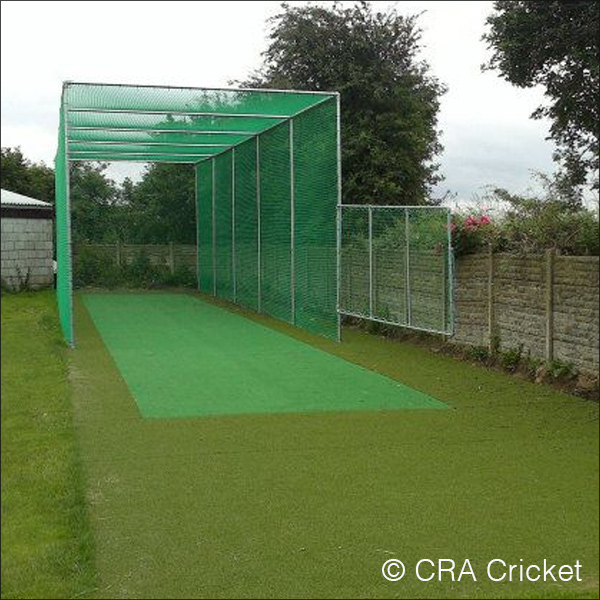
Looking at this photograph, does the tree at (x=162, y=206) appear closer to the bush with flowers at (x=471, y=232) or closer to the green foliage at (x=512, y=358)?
the bush with flowers at (x=471, y=232)

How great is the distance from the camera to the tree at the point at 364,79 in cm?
1479

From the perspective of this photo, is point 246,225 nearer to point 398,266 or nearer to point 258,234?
point 258,234

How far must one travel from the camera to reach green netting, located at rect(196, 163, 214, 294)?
17.5m

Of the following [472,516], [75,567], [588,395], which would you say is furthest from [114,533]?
[588,395]

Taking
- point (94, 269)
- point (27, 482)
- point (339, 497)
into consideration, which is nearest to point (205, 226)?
point (94, 269)

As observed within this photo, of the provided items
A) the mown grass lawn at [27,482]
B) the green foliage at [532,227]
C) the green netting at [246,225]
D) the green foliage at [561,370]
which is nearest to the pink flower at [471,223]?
the green foliage at [532,227]

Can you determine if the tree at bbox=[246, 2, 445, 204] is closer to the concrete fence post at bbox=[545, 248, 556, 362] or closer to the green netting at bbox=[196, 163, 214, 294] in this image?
the green netting at bbox=[196, 163, 214, 294]

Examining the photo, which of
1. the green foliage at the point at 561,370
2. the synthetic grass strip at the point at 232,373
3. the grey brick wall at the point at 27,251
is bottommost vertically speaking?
the synthetic grass strip at the point at 232,373

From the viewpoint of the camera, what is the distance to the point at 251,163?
1389cm

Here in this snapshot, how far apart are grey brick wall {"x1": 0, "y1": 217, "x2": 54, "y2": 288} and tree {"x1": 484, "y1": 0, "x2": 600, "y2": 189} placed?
34.6ft

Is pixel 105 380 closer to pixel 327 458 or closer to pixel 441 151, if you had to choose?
pixel 327 458

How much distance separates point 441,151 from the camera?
17.6 m

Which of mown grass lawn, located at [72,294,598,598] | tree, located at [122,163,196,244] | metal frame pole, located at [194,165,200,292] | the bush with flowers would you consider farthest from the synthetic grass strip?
tree, located at [122,163,196,244]

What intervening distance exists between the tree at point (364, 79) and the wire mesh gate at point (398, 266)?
4.44m
